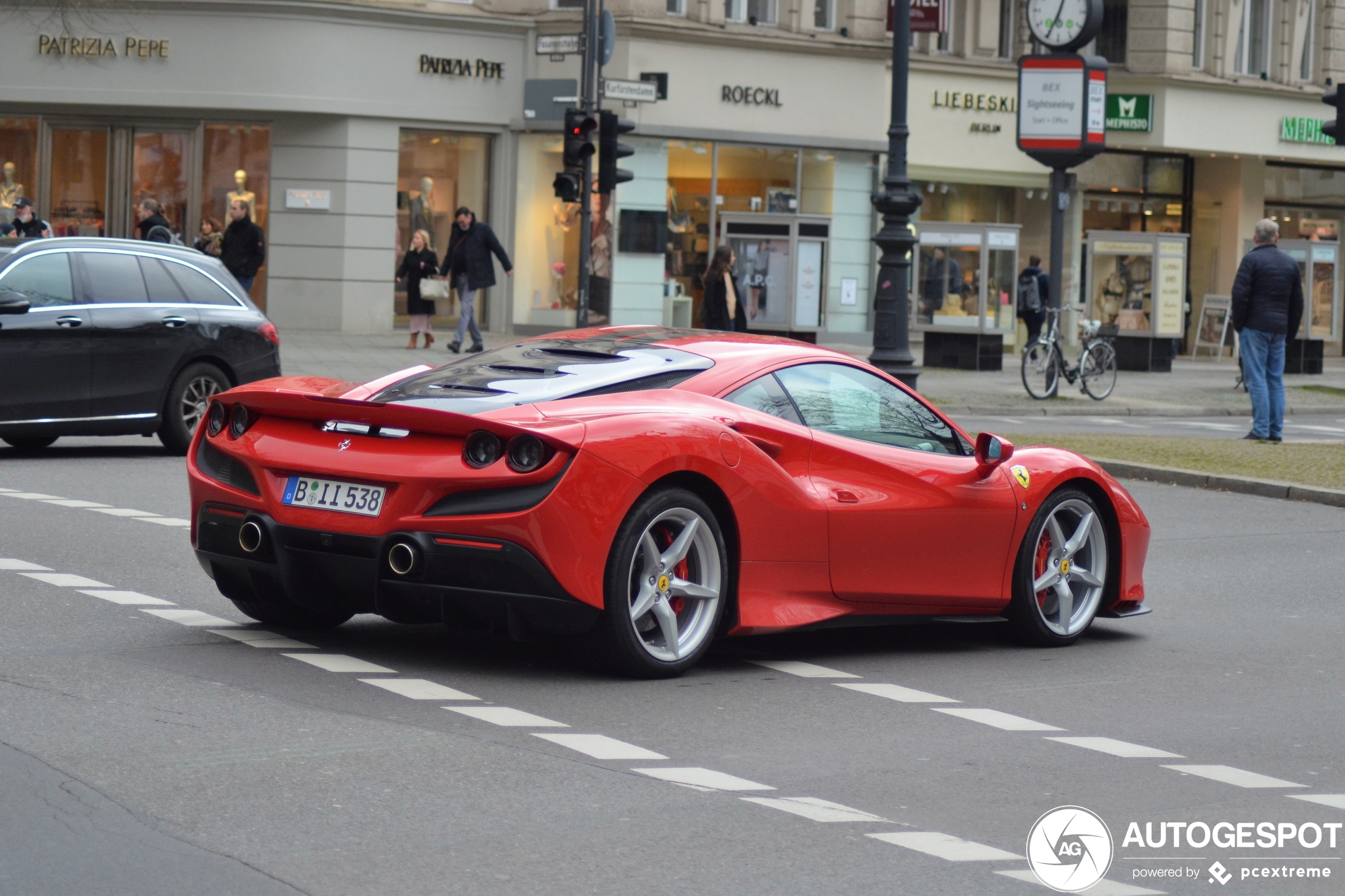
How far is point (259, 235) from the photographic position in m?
26.5

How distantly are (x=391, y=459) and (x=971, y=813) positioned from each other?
251 cm

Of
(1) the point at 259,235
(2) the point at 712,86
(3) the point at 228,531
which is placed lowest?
(3) the point at 228,531

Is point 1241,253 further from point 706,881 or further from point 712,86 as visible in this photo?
point 706,881

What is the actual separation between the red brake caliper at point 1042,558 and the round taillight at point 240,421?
11.0 ft

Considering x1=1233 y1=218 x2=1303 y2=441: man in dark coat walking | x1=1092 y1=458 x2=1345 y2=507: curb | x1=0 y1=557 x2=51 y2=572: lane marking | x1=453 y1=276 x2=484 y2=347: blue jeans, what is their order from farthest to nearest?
x1=453 y1=276 x2=484 y2=347: blue jeans < x1=1233 y1=218 x2=1303 y2=441: man in dark coat walking < x1=1092 y1=458 x2=1345 y2=507: curb < x1=0 y1=557 x2=51 y2=572: lane marking

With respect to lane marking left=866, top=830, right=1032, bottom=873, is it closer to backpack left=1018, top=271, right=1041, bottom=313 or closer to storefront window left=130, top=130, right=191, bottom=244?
storefront window left=130, top=130, right=191, bottom=244

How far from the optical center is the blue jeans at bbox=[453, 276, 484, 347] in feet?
→ 91.8

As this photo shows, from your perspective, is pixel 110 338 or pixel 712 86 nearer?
pixel 110 338

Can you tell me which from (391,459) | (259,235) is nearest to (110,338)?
(391,459)

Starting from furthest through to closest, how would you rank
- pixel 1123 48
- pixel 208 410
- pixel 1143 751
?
1. pixel 1123 48
2. pixel 208 410
3. pixel 1143 751

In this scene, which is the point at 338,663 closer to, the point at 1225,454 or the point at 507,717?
the point at 507,717

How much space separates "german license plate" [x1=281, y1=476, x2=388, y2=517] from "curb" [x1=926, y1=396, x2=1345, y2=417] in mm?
16574

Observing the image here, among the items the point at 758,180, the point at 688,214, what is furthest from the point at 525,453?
the point at 758,180

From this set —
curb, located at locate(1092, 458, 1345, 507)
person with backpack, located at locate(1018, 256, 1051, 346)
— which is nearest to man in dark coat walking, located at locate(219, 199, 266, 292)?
curb, located at locate(1092, 458, 1345, 507)
